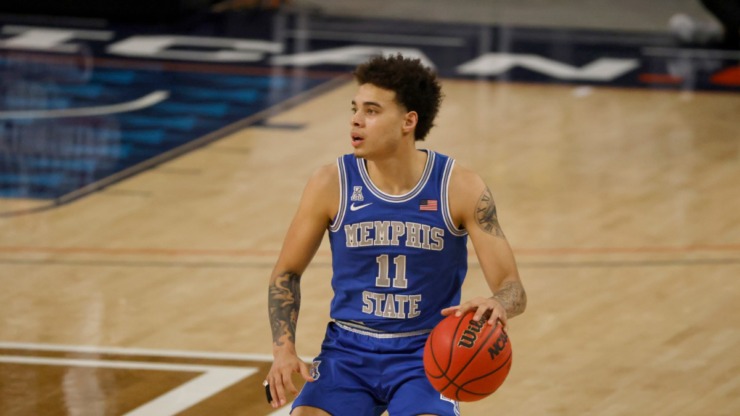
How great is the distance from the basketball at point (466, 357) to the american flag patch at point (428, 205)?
0.47 m

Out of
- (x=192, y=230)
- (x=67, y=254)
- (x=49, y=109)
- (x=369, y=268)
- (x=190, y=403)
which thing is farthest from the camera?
(x=49, y=109)

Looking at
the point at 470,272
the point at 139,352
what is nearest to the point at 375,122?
the point at 139,352

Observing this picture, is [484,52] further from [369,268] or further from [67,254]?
[369,268]

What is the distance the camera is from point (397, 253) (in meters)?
5.35

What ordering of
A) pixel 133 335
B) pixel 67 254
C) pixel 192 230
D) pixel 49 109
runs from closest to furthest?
pixel 133 335
pixel 67 254
pixel 192 230
pixel 49 109

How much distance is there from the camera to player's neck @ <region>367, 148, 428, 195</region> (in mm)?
5410

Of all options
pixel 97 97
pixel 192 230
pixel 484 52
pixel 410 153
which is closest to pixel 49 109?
pixel 97 97

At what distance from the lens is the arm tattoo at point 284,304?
536cm

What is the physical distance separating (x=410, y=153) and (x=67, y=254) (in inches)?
197

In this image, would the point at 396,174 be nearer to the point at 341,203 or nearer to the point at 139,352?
the point at 341,203

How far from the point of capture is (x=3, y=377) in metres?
7.45

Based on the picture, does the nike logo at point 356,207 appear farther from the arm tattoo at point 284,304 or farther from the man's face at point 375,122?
the arm tattoo at point 284,304

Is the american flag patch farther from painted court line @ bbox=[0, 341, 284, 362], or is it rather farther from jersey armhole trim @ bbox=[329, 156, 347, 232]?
painted court line @ bbox=[0, 341, 284, 362]

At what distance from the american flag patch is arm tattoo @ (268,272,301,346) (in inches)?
22.2
